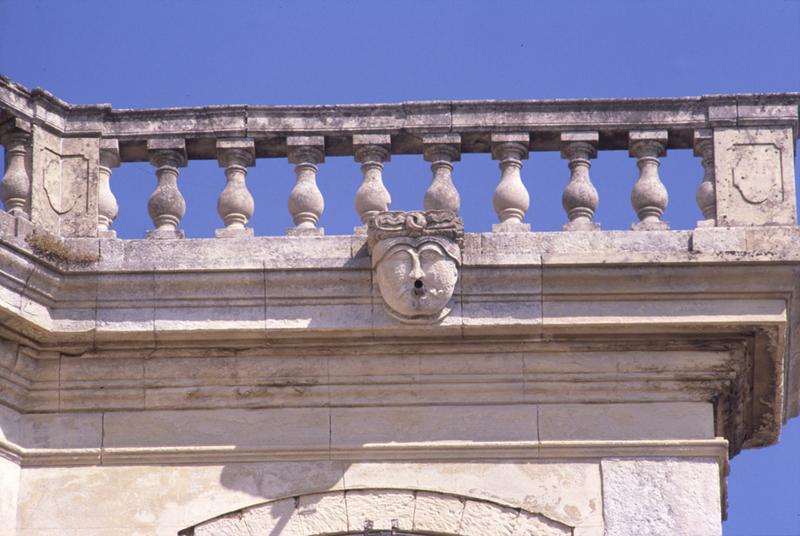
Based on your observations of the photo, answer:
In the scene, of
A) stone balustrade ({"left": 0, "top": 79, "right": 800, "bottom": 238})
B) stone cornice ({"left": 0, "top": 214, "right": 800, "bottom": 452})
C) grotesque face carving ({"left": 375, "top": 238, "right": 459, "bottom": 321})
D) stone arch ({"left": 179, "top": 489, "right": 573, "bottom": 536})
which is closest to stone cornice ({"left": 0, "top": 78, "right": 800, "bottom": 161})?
stone balustrade ({"left": 0, "top": 79, "right": 800, "bottom": 238})

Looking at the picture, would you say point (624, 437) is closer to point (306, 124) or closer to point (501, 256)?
point (501, 256)

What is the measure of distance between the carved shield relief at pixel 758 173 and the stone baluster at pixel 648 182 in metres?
0.45

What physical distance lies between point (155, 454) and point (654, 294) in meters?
2.90

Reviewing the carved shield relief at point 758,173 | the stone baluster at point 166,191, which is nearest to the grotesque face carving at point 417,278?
the stone baluster at point 166,191

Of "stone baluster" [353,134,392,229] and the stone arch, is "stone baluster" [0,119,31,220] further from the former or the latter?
the stone arch

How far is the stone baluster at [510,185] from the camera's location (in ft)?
45.3

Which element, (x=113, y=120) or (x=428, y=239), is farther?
(x=113, y=120)

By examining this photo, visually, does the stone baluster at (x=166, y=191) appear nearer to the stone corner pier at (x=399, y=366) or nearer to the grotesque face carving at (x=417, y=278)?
the stone corner pier at (x=399, y=366)

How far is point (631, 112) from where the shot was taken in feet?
46.3

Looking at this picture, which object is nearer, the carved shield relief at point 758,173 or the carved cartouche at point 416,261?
the carved cartouche at point 416,261

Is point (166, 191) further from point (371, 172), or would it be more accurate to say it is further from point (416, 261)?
point (416, 261)

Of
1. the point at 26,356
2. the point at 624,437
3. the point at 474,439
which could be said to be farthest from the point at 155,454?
the point at 624,437

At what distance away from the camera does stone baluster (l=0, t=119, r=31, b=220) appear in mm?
13867

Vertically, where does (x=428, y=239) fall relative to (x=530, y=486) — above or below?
above
